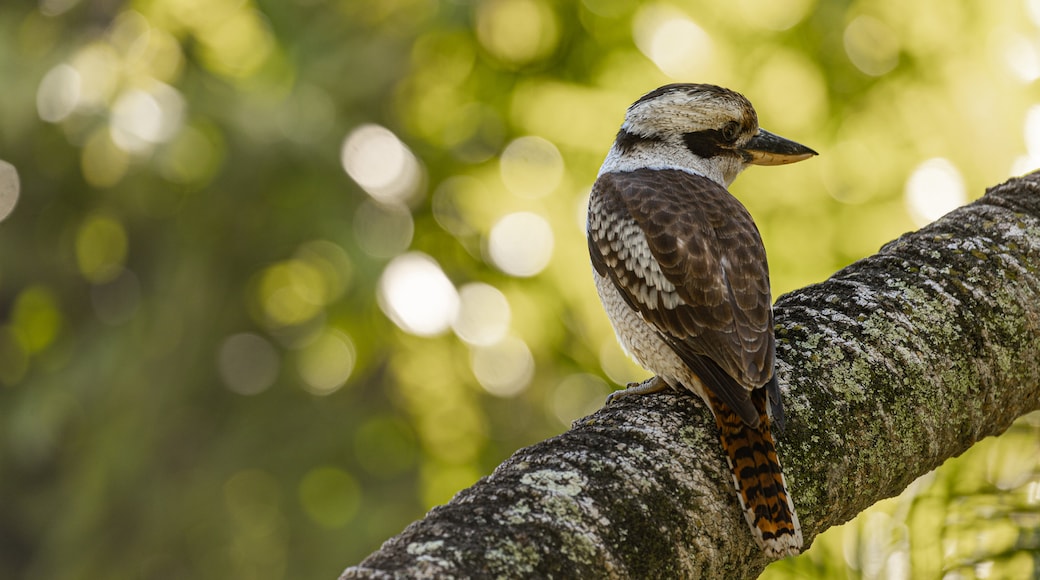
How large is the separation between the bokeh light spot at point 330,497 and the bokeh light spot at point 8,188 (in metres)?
3.01

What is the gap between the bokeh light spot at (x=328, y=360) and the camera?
23.6 feet

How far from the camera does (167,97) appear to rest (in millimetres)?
6414

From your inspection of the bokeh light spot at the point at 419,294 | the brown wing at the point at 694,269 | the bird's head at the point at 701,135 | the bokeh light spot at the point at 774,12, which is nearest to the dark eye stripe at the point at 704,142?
the bird's head at the point at 701,135

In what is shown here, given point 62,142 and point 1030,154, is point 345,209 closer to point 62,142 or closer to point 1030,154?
point 62,142

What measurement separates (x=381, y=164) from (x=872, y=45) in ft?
9.52

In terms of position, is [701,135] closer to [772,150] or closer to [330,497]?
[772,150]

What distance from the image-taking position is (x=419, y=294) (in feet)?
20.4

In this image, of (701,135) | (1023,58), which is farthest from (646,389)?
(1023,58)

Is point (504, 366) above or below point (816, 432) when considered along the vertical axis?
above

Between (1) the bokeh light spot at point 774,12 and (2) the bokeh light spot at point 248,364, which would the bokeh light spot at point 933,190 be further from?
(2) the bokeh light spot at point 248,364

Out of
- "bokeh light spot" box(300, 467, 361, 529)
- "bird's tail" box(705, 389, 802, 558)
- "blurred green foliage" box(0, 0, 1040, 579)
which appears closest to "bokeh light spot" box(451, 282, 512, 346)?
"blurred green foliage" box(0, 0, 1040, 579)

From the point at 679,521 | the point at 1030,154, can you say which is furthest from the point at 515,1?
the point at 679,521

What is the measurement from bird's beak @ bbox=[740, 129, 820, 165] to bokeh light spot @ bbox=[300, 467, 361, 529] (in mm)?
5433

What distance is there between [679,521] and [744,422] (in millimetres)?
288
